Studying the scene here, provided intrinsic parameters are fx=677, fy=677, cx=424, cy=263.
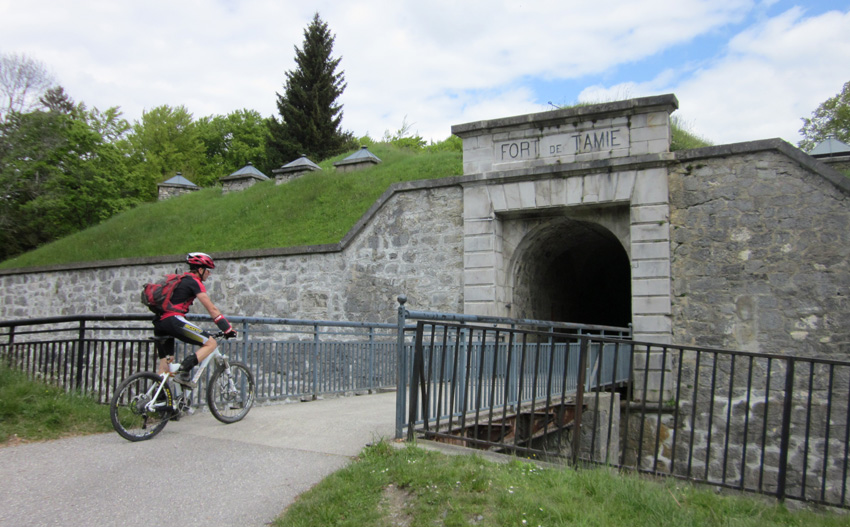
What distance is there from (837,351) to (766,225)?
2.19 metres

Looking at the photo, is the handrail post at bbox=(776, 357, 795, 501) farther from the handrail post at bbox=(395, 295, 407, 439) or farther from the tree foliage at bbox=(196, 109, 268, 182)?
the tree foliage at bbox=(196, 109, 268, 182)

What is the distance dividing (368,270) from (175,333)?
7.86 meters

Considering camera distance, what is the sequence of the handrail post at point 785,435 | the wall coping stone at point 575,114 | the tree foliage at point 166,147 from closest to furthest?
the handrail post at point 785,435, the wall coping stone at point 575,114, the tree foliage at point 166,147

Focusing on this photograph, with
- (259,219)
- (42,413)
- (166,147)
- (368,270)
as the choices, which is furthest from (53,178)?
(42,413)

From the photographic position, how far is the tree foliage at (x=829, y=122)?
37.5 m

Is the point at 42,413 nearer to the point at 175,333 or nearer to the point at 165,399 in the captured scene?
the point at 165,399

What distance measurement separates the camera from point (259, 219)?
19141 millimetres

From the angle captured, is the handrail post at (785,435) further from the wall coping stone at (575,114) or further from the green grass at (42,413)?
the wall coping stone at (575,114)

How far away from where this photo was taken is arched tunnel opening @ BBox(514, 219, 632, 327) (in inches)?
550

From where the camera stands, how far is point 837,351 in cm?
1031

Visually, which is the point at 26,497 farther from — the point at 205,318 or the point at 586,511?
the point at 586,511

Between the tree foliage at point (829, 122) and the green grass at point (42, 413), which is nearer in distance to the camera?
the green grass at point (42, 413)

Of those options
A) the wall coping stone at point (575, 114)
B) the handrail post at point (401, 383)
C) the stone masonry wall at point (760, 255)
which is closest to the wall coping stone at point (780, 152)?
the stone masonry wall at point (760, 255)

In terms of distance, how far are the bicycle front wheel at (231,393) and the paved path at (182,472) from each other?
16cm
